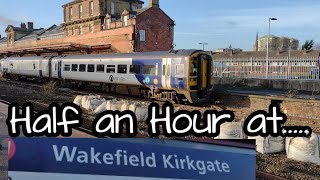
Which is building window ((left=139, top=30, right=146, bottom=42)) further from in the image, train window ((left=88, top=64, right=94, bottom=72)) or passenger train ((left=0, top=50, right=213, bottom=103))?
train window ((left=88, top=64, right=94, bottom=72))

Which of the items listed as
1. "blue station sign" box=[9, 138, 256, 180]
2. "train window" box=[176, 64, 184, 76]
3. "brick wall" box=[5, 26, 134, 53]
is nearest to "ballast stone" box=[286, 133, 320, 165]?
"blue station sign" box=[9, 138, 256, 180]

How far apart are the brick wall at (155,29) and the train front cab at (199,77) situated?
21746mm

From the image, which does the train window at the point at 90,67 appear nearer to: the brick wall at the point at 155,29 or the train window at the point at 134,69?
the train window at the point at 134,69

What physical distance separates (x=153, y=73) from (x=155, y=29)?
23.7 m

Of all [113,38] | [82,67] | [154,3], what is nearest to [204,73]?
[82,67]

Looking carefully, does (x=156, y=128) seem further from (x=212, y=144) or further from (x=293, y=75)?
(x=293, y=75)

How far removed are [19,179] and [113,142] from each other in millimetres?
745

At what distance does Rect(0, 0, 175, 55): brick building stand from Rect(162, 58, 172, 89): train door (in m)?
21.2

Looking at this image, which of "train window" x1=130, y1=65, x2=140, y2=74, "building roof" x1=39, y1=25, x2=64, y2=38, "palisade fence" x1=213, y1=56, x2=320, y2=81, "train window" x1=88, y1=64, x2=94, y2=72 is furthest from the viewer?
"building roof" x1=39, y1=25, x2=64, y2=38

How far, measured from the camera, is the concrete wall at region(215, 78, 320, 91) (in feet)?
77.9

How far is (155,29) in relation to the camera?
42.1 meters

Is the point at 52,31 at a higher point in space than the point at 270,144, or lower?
higher

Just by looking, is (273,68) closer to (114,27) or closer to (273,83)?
(273,83)

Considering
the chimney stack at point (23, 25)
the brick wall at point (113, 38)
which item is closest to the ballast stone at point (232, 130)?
the brick wall at point (113, 38)
